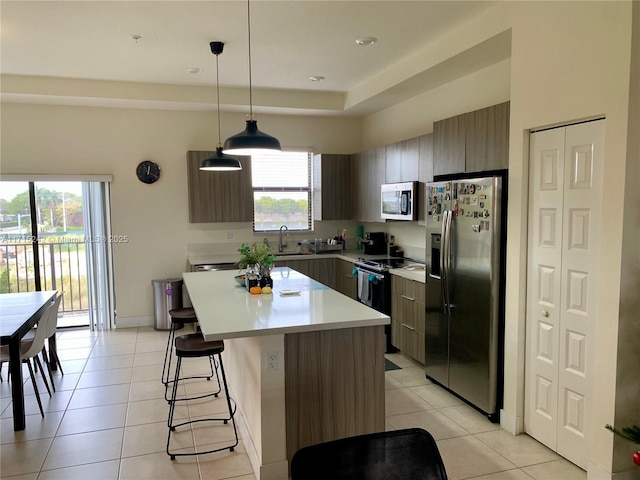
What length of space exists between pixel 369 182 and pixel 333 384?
11.5 feet

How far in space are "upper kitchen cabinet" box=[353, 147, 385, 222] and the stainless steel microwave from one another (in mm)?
202

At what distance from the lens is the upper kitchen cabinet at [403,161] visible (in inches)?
186

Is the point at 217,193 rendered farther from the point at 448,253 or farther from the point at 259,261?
the point at 448,253

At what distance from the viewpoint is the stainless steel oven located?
4.84 metres

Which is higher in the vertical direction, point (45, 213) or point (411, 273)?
point (45, 213)

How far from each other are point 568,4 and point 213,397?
12.2 ft

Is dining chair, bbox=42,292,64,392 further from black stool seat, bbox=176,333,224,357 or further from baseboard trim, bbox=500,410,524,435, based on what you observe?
baseboard trim, bbox=500,410,524,435

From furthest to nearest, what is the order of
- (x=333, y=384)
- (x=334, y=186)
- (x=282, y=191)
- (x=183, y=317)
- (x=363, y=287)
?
→ (x=282, y=191), (x=334, y=186), (x=363, y=287), (x=183, y=317), (x=333, y=384)

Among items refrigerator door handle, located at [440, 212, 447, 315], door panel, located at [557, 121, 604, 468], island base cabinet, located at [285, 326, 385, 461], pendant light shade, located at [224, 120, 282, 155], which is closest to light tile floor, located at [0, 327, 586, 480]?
door panel, located at [557, 121, 604, 468]

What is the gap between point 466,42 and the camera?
365 centimetres

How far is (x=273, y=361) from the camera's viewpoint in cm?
260

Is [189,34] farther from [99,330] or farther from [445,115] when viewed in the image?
[99,330]

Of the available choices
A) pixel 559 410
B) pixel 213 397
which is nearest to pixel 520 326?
pixel 559 410

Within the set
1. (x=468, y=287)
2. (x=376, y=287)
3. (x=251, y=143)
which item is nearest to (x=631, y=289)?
(x=468, y=287)
